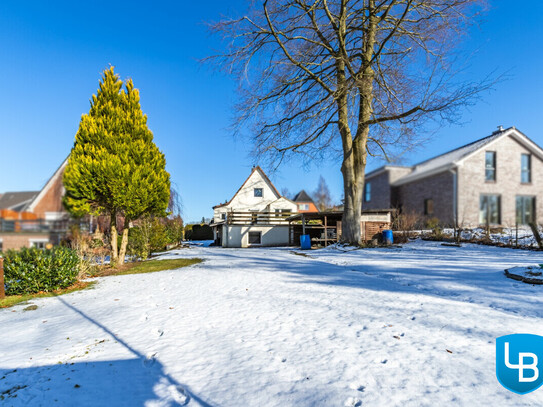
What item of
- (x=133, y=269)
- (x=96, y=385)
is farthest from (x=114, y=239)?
(x=96, y=385)

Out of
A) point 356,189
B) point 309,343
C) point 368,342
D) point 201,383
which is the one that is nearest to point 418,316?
point 368,342

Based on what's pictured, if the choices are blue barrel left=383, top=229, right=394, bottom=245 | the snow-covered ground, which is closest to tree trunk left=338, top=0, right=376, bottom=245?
blue barrel left=383, top=229, right=394, bottom=245

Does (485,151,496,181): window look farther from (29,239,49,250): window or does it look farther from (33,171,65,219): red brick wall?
(29,239,49,250): window

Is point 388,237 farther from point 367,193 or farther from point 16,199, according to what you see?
point 16,199

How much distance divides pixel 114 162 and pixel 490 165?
83.4ft

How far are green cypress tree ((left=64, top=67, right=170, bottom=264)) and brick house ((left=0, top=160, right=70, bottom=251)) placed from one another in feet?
4.86

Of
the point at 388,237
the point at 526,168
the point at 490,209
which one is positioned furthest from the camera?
the point at 526,168

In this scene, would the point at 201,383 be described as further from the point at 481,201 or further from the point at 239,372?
the point at 481,201

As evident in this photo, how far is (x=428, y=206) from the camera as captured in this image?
81.0ft

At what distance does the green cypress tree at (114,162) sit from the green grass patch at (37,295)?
331cm

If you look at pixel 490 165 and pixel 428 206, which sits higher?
pixel 490 165

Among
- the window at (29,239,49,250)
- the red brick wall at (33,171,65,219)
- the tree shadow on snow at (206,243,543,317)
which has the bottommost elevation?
the tree shadow on snow at (206,243,543,317)

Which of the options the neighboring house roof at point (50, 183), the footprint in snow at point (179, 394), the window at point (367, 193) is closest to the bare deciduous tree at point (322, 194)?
the window at point (367, 193)

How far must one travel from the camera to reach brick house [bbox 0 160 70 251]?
9.91 meters
